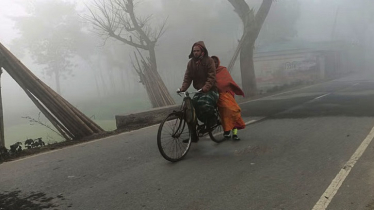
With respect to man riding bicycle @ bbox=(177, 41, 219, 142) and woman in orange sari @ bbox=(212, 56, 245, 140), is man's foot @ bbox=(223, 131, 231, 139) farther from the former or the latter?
man riding bicycle @ bbox=(177, 41, 219, 142)

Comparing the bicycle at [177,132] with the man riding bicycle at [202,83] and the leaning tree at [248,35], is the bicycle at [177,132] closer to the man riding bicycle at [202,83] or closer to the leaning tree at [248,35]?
the man riding bicycle at [202,83]

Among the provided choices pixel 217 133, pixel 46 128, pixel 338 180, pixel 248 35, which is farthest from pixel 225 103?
pixel 46 128

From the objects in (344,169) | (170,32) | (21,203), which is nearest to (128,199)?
(21,203)

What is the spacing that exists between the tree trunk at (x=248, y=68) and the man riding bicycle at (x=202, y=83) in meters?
13.3

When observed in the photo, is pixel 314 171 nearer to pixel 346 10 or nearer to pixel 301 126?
pixel 301 126

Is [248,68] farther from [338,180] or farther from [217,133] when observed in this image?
[338,180]

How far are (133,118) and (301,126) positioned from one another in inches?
180

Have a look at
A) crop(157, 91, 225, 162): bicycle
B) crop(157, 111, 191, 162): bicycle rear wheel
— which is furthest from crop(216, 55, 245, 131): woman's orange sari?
crop(157, 111, 191, 162): bicycle rear wheel

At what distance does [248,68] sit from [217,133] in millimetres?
12545

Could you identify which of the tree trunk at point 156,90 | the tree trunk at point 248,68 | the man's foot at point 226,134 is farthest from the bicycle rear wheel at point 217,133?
the tree trunk at point 248,68

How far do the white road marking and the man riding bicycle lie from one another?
7.32 ft

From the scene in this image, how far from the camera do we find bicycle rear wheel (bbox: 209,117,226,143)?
229 inches

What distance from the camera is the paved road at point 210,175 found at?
345 centimetres

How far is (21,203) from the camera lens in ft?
11.7
